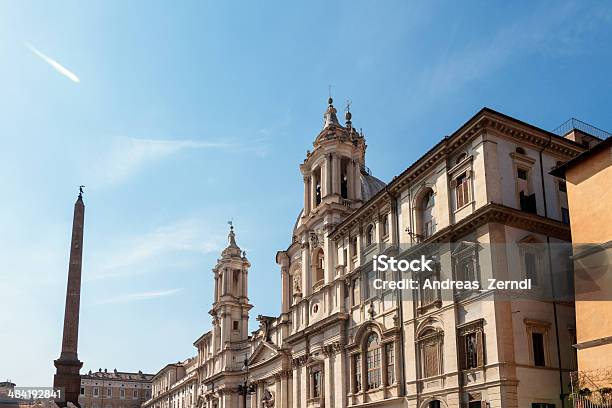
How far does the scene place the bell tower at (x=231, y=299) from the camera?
75.8 m

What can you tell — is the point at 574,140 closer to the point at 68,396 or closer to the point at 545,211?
the point at 545,211

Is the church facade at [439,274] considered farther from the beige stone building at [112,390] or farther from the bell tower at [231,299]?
the beige stone building at [112,390]

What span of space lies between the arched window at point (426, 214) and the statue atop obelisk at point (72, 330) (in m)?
27.7

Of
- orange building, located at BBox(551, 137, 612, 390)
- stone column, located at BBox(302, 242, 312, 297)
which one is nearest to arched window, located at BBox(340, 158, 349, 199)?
stone column, located at BBox(302, 242, 312, 297)

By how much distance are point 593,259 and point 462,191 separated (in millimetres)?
8578

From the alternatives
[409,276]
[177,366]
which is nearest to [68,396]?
[409,276]

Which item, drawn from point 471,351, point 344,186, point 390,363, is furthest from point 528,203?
point 344,186

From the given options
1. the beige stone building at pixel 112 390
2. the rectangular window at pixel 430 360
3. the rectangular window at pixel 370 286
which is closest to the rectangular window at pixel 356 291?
the rectangular window at pixel 370 286

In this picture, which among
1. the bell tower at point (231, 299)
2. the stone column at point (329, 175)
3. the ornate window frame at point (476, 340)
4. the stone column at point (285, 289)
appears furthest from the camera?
the bell tower at point (231, 299)

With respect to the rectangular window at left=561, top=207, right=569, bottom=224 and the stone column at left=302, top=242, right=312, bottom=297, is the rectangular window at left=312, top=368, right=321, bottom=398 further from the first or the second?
the rectangular window at left=561, top=207, right=569, bottom=224

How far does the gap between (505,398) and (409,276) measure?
9968 mm

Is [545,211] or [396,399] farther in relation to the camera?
[396,399]

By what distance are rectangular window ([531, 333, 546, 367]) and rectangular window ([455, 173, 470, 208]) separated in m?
6.98

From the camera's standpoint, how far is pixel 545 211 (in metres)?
34.2
